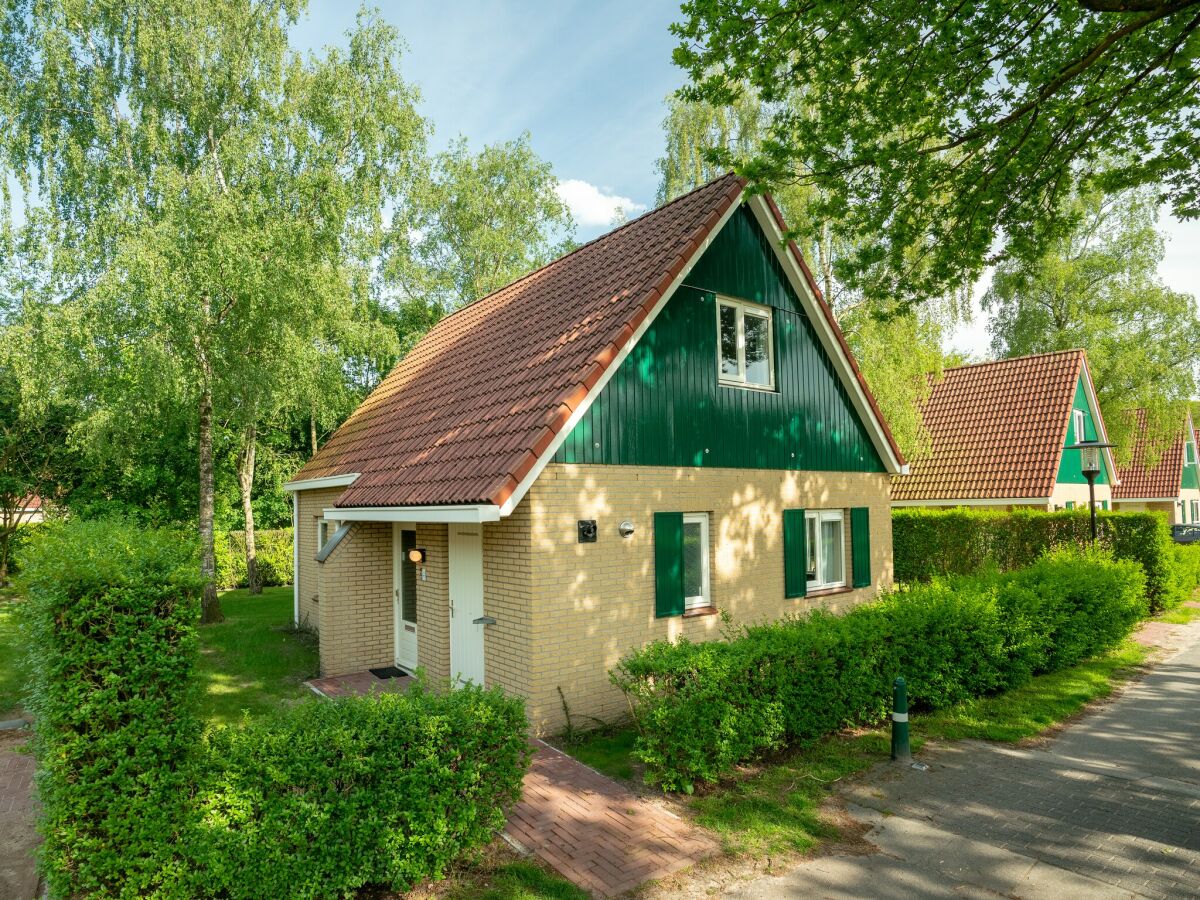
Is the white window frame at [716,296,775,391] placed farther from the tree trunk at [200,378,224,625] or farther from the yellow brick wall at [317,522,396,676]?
the tree trunk at [200,378,224,625]

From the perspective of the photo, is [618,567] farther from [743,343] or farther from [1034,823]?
[1034,823]

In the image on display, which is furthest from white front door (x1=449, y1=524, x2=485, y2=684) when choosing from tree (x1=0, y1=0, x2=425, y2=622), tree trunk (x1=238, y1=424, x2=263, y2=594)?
Result: tree trunk (x1=238, y1=424, x2=263, y2=594)

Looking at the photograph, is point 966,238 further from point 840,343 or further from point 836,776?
point 836,776

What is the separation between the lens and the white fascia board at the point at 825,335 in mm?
11312

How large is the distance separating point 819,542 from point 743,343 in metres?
4.07

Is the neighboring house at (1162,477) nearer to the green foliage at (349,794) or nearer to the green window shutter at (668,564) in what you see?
the green window shutter at (668,564)

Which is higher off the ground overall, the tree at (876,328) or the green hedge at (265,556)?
the tree at (876,328)

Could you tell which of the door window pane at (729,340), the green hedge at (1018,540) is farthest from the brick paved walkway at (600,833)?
the green hedge at (1018,540)

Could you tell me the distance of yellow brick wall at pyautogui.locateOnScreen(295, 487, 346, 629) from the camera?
1437cm

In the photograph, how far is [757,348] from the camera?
11.5 m

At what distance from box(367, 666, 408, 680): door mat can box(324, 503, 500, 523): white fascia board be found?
267cm

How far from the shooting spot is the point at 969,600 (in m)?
9.62

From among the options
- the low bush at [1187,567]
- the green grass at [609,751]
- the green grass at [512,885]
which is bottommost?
the green grass at [609,751]

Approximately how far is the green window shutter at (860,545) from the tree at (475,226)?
2003 centimetres
